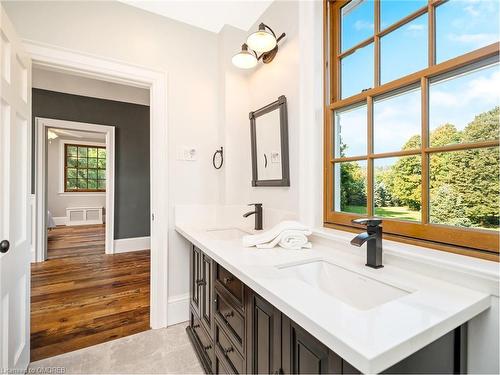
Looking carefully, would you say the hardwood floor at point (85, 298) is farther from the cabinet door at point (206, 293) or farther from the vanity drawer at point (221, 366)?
the vanity drawer at point (221, 366)

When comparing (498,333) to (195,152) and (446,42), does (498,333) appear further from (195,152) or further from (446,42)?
(195,152)

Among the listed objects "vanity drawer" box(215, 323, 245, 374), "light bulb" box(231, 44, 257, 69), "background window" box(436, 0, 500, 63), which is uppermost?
"light bulb" box(231, 44, 257, 69)

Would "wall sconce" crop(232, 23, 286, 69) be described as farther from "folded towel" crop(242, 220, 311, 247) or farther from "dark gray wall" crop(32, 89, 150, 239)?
"dark gray wall" crop(32, 89, 150, 239)

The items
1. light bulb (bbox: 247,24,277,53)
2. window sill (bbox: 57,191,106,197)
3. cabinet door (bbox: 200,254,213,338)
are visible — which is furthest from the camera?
window sill (bbox: 57,191,106,197)

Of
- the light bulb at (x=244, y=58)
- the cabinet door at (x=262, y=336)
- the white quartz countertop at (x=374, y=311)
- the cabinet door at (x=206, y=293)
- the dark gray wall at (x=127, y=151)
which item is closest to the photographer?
the white quartz countertop at (x=374, y=311)

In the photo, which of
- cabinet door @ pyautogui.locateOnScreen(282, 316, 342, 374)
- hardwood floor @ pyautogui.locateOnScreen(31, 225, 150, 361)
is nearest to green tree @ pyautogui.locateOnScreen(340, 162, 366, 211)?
cabinet door @ pyautogui.locateOnScreen(282, 316, 342, 374)

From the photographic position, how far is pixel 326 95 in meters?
1.57

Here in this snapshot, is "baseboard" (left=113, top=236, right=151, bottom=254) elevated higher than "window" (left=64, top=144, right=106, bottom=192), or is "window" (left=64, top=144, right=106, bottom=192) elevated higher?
"window" (left=64, top=144, right=106, bottom=192)

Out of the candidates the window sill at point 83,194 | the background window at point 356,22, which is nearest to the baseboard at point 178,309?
the background window at point 356,22

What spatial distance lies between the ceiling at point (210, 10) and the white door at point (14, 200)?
1030 millimetres

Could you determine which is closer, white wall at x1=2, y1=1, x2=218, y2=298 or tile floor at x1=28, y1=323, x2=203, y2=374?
tile floor at x1=28, y1=323, x2=203, y2=374

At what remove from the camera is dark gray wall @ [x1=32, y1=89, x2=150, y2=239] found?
395 cm

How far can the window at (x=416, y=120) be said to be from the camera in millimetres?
943

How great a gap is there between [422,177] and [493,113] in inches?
12.6
